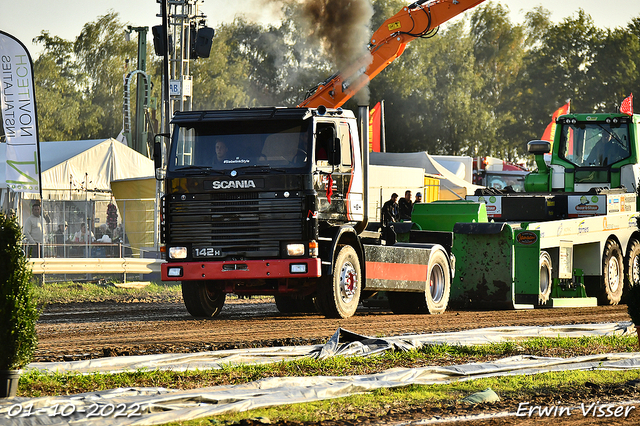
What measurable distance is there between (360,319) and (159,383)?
6547 mm

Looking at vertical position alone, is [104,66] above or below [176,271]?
above

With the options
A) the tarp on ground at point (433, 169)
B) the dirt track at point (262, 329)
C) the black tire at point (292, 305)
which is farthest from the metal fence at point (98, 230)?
the tarp on ground at point (433, 169)

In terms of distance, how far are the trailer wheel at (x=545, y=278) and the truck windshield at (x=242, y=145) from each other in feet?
18.0

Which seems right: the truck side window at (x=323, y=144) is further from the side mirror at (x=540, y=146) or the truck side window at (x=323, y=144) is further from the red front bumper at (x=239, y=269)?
the side mirror at (x=540, y=146)

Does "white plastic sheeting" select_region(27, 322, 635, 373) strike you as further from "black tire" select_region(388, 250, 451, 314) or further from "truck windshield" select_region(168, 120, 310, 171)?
"black tire" select_region(388, 250, 451, 314)

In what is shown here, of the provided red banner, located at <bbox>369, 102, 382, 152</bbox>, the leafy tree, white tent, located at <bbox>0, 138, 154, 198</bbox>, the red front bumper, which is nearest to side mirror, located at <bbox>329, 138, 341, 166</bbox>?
the red front bumper

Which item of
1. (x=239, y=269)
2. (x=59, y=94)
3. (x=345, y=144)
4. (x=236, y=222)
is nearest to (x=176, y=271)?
(x=239, y=269)

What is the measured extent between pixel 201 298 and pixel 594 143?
396 inches

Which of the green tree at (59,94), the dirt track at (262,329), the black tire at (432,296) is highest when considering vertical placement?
the green tree at (59,94)

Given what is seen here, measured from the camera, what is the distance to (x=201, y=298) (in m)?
13.7

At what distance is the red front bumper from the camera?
12.0 m

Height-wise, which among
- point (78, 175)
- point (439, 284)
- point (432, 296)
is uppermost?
point (78, 175)

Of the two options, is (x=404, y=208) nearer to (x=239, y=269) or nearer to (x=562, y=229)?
(x=562, y=229)

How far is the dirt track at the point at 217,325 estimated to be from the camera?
953 cm
